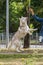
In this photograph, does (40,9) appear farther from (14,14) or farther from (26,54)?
(14,14)

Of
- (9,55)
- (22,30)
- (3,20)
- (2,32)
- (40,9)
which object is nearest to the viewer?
(9,55)

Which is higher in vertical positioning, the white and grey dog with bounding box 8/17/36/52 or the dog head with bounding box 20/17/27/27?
the dog head with bounding box 20/17/27/27

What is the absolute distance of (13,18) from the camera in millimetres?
30141

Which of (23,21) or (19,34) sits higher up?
(23,21)

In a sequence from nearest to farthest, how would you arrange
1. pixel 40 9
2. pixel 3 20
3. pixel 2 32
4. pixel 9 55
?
pixel 9 55 → pixel 40 9 → pixel 3 20 → pixel 2 32

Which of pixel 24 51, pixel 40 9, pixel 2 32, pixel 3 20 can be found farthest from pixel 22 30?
pixel 2 32

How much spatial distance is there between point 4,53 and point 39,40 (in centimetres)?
1564

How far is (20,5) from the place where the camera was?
58.1 ft

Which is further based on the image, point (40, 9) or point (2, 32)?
point (2, 32)

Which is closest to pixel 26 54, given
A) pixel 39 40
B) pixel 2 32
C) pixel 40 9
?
pixel 40 9

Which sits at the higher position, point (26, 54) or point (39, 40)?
point (26, 54)

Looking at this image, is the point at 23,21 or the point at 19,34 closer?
the point at 23,21

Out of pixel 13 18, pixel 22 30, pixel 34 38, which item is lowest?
pixel 34 38

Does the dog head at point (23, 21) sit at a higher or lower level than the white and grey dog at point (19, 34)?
higher
